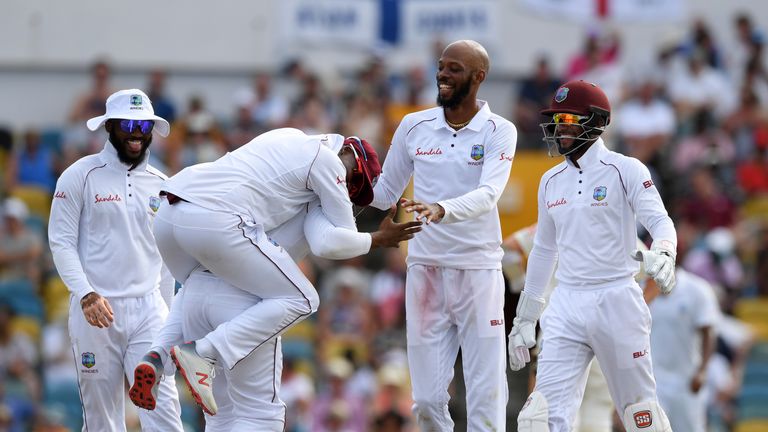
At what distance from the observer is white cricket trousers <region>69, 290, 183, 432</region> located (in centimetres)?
1011

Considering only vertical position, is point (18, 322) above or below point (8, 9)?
below

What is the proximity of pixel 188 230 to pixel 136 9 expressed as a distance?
47.5ft

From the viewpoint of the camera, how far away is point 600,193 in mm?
9719

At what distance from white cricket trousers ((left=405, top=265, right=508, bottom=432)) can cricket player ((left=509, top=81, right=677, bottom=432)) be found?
0.42 meters

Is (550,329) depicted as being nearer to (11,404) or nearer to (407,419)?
(407,419)

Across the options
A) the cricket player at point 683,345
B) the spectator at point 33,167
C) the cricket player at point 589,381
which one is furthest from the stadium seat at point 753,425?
the spectator at point 33,167

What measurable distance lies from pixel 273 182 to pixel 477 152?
1627 millimetres

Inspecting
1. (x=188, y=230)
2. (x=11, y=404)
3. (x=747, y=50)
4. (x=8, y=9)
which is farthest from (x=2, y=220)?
(x=747, y=50)

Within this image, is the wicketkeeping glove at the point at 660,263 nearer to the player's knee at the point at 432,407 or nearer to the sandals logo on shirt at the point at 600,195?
the sandals logo on shirt at the point at 600,195

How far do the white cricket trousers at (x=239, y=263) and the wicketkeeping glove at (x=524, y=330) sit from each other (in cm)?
161

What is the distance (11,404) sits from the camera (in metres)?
15.7

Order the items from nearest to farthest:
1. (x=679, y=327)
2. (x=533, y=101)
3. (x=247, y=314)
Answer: (x=247, y=314), (x=679, y=327), (x=533, y=101)

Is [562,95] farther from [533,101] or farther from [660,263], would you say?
[533,101]

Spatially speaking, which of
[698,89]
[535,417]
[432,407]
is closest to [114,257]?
[432,407]
